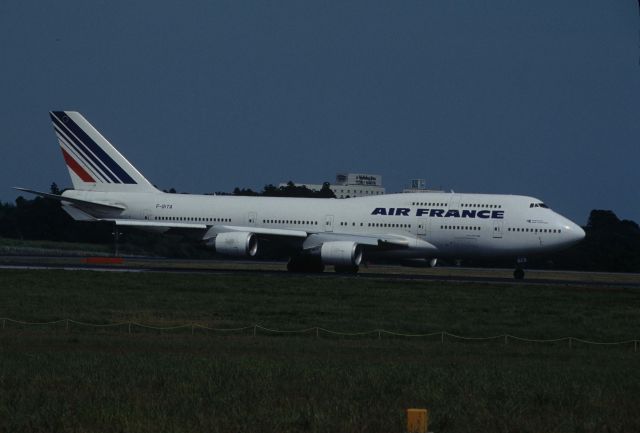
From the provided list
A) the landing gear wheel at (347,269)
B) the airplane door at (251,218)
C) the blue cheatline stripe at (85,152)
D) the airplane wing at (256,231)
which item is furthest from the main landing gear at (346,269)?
the blue cheatline stripe at (85,152)

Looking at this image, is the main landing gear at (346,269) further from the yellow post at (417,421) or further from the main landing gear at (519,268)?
the yellow post at (417,421)

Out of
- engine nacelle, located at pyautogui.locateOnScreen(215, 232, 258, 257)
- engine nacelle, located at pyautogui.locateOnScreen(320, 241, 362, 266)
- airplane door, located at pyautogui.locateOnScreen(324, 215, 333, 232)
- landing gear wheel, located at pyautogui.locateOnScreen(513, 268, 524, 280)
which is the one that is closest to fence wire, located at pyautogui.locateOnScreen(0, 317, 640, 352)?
engine nacelle, located at pyautogui.locateOnScreen(320, 241, 362, 266)

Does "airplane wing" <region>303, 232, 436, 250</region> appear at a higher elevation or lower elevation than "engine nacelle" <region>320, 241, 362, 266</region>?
higher

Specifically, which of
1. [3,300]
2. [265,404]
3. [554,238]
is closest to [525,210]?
[554,238]

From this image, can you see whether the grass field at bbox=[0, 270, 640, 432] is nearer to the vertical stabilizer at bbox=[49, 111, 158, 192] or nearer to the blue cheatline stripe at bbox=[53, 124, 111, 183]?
the vertical stabilizer at bbox=[49, 111, 158, 192]

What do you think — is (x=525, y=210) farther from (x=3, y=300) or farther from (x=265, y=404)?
(x=265, y=404)

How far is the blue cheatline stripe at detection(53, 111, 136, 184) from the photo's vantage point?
70375mm

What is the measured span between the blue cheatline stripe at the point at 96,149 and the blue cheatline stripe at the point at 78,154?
675mm

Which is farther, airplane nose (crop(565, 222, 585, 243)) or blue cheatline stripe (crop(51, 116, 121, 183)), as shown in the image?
blue cheatline stripe (crop(51, 116, 121, 183))

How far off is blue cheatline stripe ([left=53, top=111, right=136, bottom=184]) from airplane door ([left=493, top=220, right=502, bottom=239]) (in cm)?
2349

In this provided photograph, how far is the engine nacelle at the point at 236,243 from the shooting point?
61.2m

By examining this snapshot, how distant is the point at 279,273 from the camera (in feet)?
209

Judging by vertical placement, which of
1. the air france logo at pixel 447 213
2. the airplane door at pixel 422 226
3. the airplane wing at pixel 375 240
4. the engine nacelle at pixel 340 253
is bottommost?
the engine nacelle at pixel 340 253

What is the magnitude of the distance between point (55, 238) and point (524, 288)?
79069 millimetres
